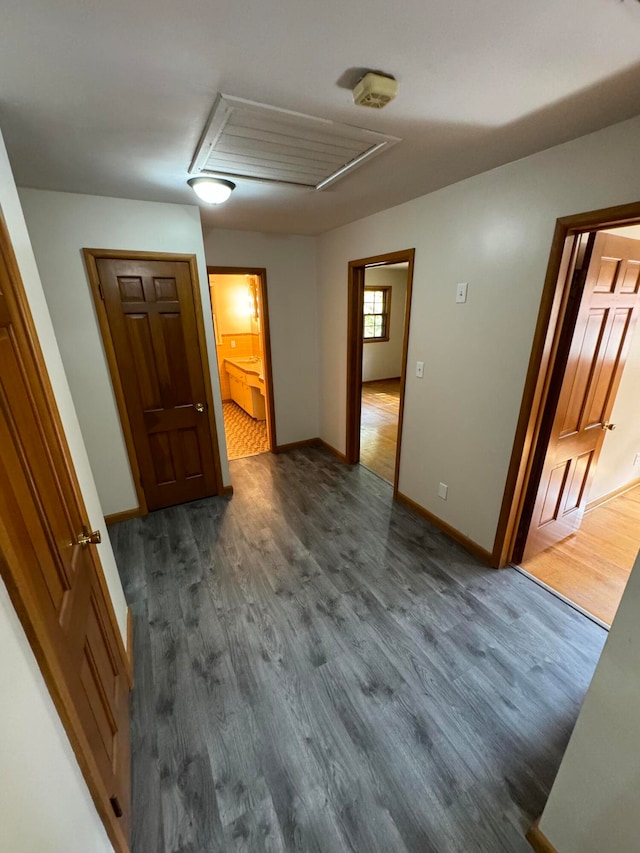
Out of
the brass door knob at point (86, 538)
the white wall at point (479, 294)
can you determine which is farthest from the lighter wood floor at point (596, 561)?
the brass door knob at point (86, 538)

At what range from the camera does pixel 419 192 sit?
7.48ft

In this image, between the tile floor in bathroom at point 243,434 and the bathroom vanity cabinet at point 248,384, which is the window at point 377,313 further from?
the tile floor in bathroom at point 243,434

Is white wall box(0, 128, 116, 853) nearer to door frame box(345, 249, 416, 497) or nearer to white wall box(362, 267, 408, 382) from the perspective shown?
door frame box(345, 249, 416, 497)

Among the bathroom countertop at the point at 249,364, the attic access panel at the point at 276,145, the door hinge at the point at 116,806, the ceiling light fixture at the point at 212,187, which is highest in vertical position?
the attic access panel at the point at 276,145

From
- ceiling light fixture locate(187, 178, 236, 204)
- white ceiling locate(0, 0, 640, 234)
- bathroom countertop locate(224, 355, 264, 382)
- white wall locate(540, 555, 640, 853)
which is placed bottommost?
white wall locate(540, 555, 640, 853)

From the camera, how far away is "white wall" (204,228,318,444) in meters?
3.35

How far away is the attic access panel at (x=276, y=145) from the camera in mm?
1329

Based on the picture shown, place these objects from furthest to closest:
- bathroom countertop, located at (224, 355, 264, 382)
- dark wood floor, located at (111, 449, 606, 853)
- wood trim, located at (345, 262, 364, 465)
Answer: bathroom countertop, located at (224, 355, 264, 382)
wood trim, located at (345, 262, 364, 465)
dark wood floor, located at (111, 449, 606, 853)

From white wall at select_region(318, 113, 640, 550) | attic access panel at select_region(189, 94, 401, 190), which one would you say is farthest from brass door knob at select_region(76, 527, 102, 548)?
white wall at select_region(318, 113, 640, 550)

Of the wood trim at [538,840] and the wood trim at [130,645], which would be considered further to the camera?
the wood trim at [130,645]

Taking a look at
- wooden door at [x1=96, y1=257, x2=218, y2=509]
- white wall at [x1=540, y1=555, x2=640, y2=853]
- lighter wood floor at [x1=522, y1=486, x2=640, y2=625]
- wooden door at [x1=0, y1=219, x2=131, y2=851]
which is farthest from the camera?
wooden door at [x1=96, y1=257, x2=218, y2=509]

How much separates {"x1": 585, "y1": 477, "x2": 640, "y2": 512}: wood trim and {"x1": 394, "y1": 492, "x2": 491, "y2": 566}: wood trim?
1306 mm

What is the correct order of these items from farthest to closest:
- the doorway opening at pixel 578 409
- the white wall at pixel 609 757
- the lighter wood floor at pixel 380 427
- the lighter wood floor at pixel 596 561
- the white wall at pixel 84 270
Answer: the lighter wood floor at pixel 380 427 → the white wall at pixel 84 270 → the lighter wood floor at pixel 596 561 → the doorway opening at pixel 578 409 → the white wall at pixel 609 757

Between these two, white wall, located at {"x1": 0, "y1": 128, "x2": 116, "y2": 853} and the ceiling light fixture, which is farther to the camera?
the ceiling light fixture
